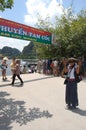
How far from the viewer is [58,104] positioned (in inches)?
415

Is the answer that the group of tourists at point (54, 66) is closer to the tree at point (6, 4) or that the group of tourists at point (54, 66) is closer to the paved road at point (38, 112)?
the paved road at point (38, 112)

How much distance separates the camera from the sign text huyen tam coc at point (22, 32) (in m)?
19.2

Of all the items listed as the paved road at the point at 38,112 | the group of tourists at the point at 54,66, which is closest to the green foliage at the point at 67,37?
the group of tourists at the point at 54,66

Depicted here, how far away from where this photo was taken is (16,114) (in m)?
9.12

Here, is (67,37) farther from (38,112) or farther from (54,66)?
(38,112)

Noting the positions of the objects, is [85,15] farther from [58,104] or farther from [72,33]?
[58,104]

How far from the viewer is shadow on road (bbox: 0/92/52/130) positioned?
8155 mm

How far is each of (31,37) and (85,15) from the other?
6.23 m

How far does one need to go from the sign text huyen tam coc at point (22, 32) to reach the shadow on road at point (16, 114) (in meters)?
9.04

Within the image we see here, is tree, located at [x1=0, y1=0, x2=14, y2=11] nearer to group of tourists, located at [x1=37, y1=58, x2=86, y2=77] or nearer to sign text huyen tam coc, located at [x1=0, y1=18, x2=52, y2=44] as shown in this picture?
sign text huyen tam coc, located at [x1=0, y1=18, x2=52, y2=44]

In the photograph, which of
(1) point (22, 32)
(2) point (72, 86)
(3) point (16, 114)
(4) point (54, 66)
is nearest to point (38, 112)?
Answer: (3) point (16, 114)

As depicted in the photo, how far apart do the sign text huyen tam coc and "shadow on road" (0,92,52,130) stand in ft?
29.7

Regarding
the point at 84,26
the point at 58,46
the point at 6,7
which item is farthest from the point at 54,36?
the point at 6,7

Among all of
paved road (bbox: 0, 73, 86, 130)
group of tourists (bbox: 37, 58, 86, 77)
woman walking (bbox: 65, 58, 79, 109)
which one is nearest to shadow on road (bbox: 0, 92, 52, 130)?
paved road (bbox: 0, 73, 86, 130)
